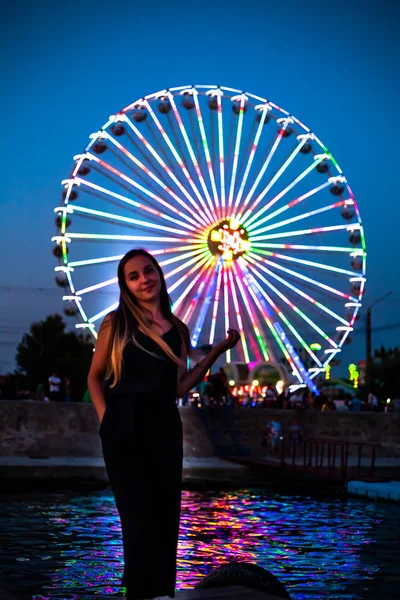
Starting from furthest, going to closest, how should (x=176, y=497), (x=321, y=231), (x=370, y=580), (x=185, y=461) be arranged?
1. (x=321, y=231)
2. (x=185, y=461)
3. (x=370, y=580)
4. (x=176, y=497)

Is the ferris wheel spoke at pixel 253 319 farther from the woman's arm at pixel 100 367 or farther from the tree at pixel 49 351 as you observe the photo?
the tree at pixel 49 351

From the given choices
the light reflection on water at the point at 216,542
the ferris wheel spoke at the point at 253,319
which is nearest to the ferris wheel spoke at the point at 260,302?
the ferris wheel spoke at the point at 253,319

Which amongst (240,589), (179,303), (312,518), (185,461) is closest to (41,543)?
(312,518)

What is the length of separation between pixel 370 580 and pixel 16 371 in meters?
98.9

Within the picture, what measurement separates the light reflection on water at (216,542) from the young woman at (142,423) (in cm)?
242

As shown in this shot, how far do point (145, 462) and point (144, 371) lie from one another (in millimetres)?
395

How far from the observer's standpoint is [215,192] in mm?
37594

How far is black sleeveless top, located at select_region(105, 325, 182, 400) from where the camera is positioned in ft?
16.6

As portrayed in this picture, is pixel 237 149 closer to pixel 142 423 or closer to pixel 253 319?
pixel 253 319

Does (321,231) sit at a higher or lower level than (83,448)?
higher

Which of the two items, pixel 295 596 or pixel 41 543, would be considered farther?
pixel 41 543

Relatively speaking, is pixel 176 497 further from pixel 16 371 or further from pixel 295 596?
pixel 16 371

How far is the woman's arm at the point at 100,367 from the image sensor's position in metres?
5.10

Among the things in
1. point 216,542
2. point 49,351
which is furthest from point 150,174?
point 49,351
